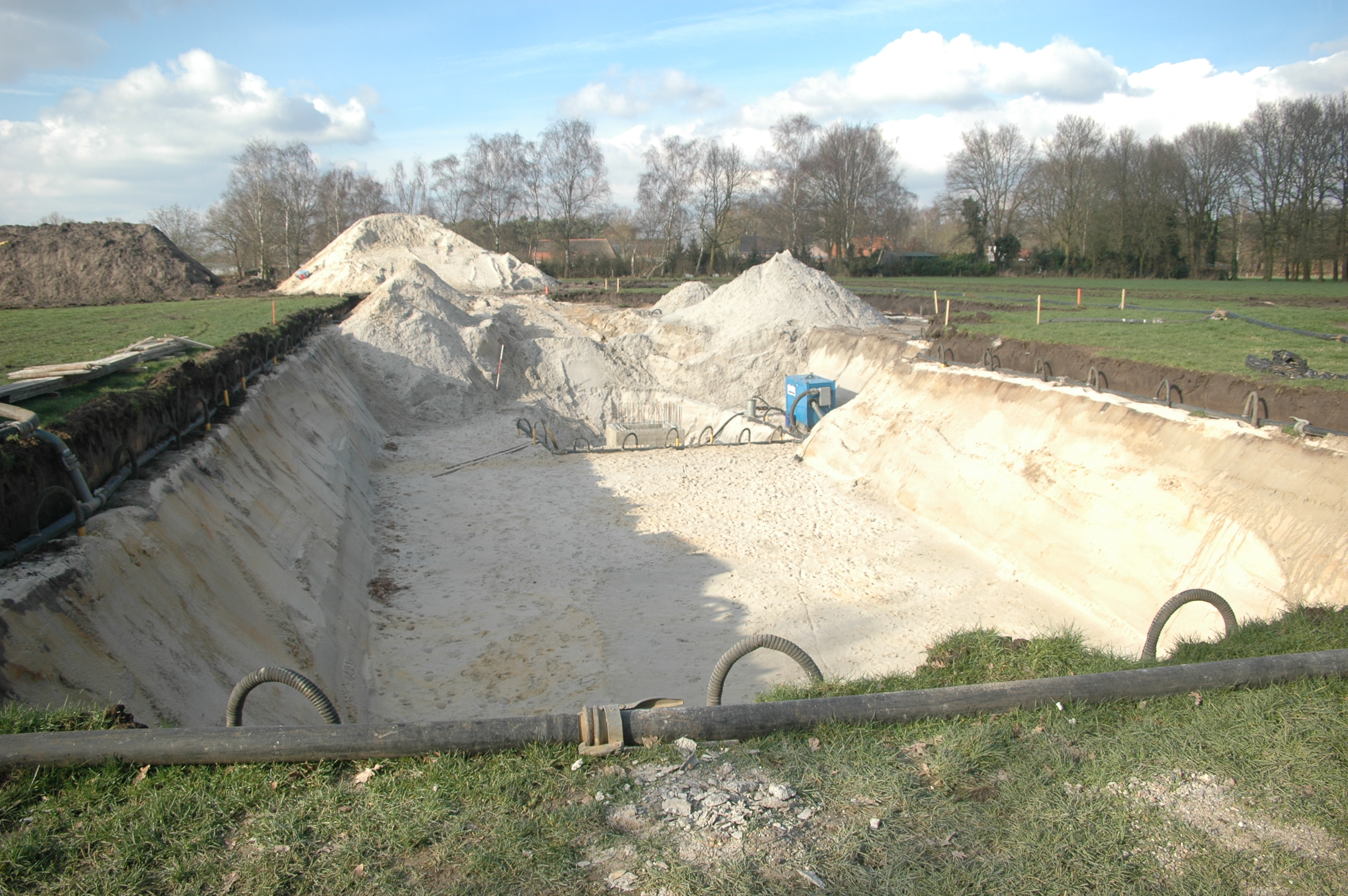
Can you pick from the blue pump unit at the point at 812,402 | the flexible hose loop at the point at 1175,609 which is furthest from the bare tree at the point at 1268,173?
the flexible hose loop at the point at 1175,609

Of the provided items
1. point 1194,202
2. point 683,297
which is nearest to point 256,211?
point 683,297

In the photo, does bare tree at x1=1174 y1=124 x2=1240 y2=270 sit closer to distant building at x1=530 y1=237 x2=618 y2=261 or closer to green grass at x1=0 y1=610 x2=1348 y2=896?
distant building at x1=530 y1=237 x2=618 y2=261

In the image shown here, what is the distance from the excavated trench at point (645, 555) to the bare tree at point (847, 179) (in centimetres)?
4297

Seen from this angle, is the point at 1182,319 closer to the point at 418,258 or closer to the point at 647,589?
the point at 647,589

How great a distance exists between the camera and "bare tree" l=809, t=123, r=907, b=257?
54719 mm

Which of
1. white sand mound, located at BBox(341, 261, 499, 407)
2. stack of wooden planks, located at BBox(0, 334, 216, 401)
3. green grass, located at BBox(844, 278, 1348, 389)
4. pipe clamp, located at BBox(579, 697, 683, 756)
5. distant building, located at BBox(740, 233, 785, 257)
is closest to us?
pipe clamp, located at BBox(579, 697, 683, 756)

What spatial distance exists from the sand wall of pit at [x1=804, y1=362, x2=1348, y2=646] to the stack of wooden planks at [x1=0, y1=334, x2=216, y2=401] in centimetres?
1145

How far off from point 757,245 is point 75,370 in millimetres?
61918

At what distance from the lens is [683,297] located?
102 feet

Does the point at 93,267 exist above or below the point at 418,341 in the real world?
above

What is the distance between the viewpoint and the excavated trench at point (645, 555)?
546cm

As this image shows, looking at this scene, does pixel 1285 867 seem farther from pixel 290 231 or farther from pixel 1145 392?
pixel 290 231

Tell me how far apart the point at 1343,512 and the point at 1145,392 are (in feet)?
12.5

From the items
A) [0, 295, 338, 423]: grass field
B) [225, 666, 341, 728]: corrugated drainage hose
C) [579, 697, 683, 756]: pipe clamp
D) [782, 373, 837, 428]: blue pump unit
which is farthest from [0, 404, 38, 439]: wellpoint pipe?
[782, 373, 837, 428]: blue pump unit
